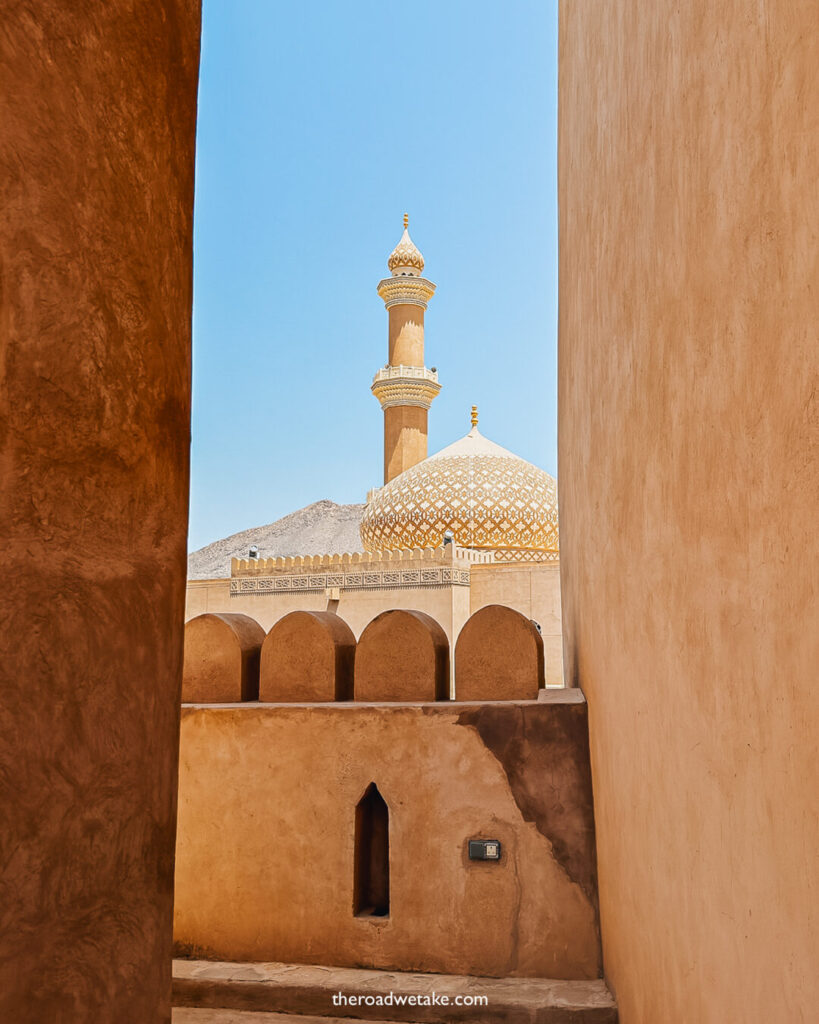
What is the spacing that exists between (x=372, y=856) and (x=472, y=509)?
11616mm

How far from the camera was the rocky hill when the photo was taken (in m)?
40.9

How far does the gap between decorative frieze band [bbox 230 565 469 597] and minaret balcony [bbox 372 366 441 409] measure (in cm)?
481

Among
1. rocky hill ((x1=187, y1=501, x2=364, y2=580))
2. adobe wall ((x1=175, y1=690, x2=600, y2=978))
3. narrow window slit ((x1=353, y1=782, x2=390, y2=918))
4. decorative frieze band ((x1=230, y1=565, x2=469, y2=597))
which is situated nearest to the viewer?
adobe wall ((x1=175, y1=690, x2=600, y2=978))

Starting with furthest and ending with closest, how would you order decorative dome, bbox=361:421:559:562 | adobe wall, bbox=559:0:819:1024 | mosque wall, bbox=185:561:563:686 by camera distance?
decorative dome, bbox=361:421:559:562 < mosque wall, bbox=185:561:563:686 < adobe wall, bbox=559:0:819:1024

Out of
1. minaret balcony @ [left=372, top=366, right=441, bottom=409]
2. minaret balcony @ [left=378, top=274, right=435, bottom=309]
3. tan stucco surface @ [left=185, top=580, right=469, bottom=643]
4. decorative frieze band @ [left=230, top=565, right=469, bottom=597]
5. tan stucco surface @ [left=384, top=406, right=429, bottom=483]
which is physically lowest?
tan stucco surface @ [left=185, top=580, right=469, bottom=643]

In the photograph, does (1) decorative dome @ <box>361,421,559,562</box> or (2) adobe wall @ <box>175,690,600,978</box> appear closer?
(2) adobe wall @ <box>175,690,600,978</box>

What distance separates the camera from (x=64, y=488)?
1229 mm

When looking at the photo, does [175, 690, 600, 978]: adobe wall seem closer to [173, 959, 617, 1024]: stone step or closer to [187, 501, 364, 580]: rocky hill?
[173, 959, 617, 1024]: stone step

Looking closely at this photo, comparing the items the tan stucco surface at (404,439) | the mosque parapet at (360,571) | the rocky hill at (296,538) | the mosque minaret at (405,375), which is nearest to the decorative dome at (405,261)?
the mosque minaret at (405,375)

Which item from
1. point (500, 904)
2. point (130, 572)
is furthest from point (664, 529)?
point (500, 904)

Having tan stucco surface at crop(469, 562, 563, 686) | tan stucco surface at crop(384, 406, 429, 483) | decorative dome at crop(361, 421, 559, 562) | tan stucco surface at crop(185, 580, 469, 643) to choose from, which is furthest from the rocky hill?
tan stucco surface at crop(469, 562, 563, 686)

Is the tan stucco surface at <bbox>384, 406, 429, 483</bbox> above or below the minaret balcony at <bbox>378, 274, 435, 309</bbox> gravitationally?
below

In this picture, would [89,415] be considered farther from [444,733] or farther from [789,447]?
[444,733]

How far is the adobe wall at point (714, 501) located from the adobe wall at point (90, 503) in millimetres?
824
